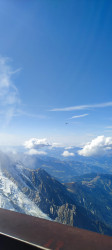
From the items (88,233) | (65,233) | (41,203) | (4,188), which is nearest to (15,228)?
(65,233)

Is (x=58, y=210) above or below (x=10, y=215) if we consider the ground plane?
below

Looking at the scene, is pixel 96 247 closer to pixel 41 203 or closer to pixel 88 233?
pixel 88 233

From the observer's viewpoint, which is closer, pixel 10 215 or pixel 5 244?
pixel 5 244

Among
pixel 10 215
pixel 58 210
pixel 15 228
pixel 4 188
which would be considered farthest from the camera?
pixel 58 210

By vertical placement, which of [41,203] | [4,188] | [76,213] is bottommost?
[76,213]

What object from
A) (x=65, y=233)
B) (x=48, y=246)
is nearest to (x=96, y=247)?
(x=65, y=233)

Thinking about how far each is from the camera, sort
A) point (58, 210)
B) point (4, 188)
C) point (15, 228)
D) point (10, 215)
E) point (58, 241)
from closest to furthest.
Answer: point (58, 241) → point (15, 228) → point (10, 215) → point (4, 188) → point (58, 210)

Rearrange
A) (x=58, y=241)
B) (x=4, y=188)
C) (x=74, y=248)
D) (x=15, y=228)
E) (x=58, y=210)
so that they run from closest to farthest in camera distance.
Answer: (x=74, y=248) < (x=58, y=241) < (x=15, y=228) < (x=4, y=188) < (x=58, y=210)

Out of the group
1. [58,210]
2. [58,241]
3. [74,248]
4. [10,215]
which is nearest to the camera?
[74,248]

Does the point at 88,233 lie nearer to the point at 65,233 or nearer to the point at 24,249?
the point at 65,233
